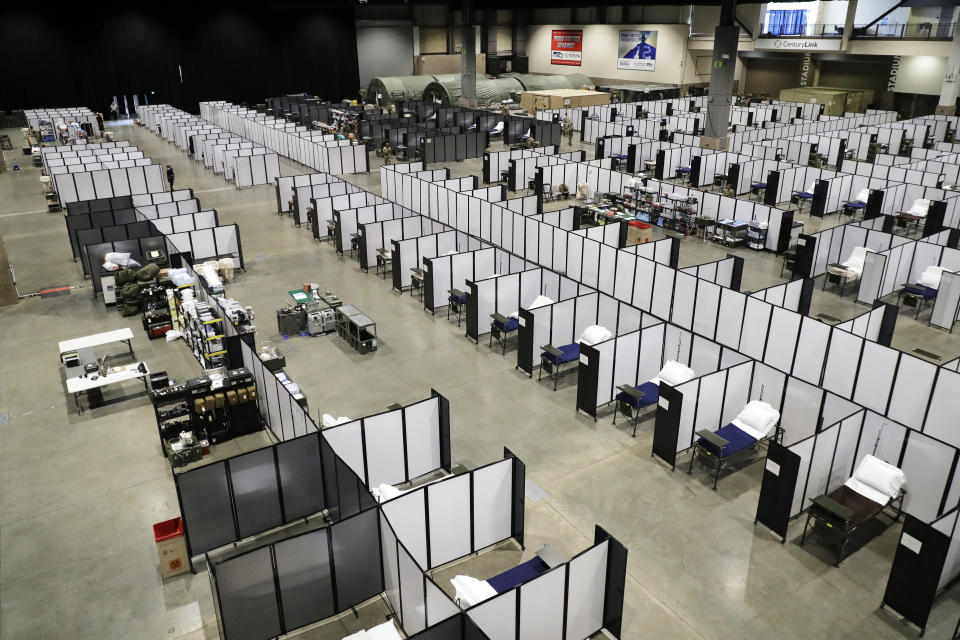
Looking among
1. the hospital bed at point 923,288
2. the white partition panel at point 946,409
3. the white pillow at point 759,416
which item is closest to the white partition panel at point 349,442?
the white pillow at point 759,416

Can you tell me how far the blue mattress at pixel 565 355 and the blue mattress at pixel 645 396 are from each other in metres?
1.76

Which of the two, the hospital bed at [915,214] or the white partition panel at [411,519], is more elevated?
the hospital bed at [915,214]

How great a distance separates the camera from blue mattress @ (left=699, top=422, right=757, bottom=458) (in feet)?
41.7

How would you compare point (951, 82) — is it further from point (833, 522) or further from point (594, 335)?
point (833, 522)

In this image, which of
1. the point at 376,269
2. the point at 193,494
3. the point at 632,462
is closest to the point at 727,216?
the point at 376,269

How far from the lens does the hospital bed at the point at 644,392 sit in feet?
46.6

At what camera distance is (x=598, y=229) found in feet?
73.8

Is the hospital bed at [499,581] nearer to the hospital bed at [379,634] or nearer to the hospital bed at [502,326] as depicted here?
the hospital bed at [379,634]

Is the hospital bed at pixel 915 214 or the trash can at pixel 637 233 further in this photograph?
the hospital bed at pixel 915 214

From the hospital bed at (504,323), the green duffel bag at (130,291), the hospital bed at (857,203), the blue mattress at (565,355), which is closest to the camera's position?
the blue mattress at (565,355)

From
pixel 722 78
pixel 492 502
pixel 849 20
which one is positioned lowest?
pixel 492 502

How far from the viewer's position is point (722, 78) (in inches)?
1516

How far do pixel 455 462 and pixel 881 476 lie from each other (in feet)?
24.7

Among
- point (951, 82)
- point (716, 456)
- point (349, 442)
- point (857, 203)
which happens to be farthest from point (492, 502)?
point (951, 82)
